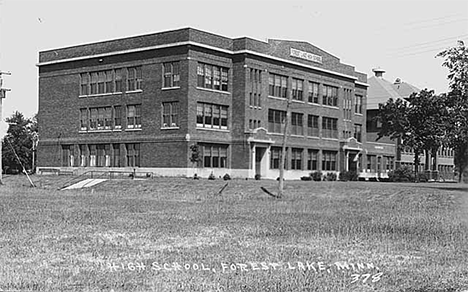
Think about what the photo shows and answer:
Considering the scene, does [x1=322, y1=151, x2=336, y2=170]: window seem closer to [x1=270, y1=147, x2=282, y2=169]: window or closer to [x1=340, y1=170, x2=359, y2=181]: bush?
[x1=340, y1=170, x2=359, y2=181]: bush

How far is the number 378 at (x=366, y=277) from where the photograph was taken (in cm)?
1124

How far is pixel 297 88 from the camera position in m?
75.1

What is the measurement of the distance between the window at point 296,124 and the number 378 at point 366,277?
206ft

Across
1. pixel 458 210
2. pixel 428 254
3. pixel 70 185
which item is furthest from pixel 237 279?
pixel 70 185

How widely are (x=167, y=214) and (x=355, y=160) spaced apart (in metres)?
64.0

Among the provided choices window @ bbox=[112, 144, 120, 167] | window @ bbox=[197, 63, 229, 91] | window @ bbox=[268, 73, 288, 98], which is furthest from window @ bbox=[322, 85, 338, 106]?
window @ bbox=[112, 144, 120, 167]

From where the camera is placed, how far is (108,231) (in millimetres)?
18062

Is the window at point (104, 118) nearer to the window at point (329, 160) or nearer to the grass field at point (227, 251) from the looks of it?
the window at point (329, 160)

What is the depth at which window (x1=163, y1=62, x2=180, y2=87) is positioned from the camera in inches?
2510

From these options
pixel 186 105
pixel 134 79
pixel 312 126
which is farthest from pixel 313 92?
pixel 134 79

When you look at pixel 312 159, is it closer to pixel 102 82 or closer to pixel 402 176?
pixel 402 176

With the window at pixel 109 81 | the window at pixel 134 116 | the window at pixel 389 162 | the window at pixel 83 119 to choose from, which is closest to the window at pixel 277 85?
the window at pixel 134 116

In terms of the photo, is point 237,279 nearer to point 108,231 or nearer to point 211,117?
point 108,231

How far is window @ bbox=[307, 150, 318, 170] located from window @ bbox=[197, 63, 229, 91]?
49.2ft
